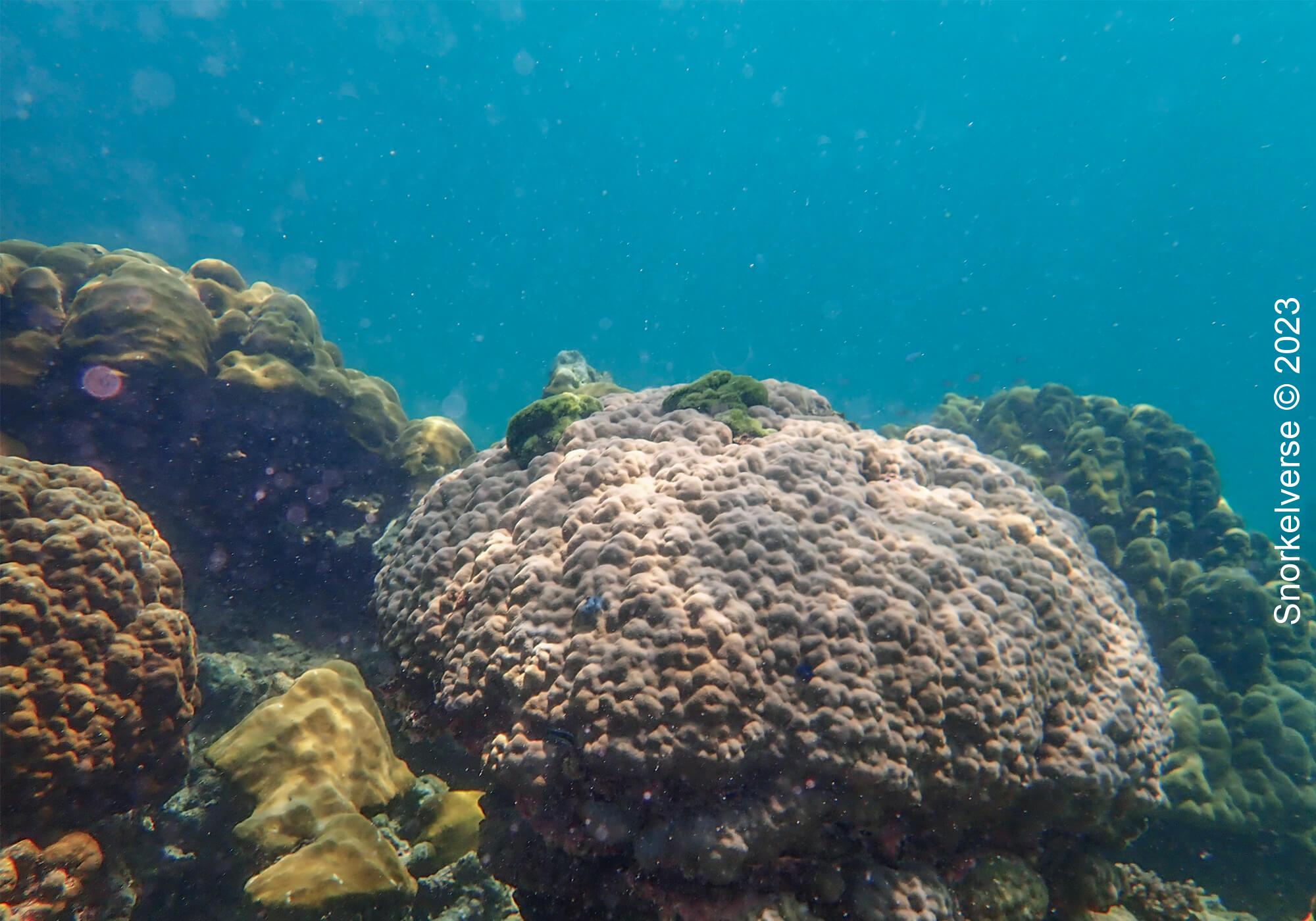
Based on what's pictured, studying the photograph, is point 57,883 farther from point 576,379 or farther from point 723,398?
point 576,379

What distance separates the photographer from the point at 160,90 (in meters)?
63.7

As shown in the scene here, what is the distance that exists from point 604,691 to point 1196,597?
31.8ft

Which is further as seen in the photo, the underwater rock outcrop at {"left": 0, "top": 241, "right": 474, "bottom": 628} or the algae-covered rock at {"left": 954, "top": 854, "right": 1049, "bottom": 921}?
the underwater rock outcrop at {"left": 0, "top": 241, "right": 474, "bottom": 628}

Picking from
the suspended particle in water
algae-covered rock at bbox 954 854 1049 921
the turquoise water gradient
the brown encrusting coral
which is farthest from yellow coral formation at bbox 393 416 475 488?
the turquoise water gradient

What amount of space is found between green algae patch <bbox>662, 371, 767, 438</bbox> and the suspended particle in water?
6341 millimetres

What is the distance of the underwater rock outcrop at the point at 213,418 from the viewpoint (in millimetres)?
6961

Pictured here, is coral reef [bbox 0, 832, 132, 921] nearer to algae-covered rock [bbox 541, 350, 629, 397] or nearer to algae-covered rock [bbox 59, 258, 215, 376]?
algae-covered rock [bbox 59, 258, 215, 376]

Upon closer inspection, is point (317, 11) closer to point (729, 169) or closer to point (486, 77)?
point (486, 77)

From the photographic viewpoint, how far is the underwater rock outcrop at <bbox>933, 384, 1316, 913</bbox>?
7.30 meters

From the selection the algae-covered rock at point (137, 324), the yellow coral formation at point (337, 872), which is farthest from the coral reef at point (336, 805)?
the algae-covered rock at point (137, 324)

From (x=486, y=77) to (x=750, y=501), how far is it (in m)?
94.6

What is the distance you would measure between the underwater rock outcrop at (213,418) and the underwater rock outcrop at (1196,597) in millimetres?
10148

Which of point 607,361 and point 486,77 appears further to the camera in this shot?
point 607,361

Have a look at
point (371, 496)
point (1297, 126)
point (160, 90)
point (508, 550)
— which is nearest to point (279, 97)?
point (160, 90)
